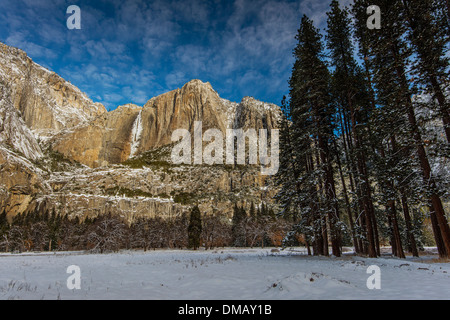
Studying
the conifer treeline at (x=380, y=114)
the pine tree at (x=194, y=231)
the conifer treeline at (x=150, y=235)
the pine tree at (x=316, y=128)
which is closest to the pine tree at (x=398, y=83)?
the conifer treeline at (x=380, y=114)

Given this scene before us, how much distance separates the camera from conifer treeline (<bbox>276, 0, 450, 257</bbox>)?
11.6 meters

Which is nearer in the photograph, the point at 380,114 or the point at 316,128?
the point at 380,114

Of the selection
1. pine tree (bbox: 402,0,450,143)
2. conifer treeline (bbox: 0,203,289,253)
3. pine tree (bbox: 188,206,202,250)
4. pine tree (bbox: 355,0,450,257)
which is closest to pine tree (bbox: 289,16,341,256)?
pine tree (bbox: 355,0,450,257)

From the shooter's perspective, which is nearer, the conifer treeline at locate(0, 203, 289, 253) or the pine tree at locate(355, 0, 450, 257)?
the pine tree at locate(355, 0, 450, 257)

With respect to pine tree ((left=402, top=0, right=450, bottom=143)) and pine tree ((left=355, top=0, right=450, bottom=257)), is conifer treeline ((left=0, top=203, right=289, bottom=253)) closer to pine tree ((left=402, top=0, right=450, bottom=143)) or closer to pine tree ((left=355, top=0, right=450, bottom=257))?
pine tree ((left=355, top=0, right=450, bottom=257))

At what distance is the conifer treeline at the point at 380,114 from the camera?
1161cm

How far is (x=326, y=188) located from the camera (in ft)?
52.6

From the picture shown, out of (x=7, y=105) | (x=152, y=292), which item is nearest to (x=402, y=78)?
(x=152, y=292)

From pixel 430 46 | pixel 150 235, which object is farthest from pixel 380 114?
pixel 150 235

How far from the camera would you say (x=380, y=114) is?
12836mm

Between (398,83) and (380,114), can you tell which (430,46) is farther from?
(380,114)

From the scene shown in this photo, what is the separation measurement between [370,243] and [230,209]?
430 ft

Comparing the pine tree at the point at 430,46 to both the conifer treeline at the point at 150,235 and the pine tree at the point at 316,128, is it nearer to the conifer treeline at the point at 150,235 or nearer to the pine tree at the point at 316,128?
the pine tree at the point at 316,128
